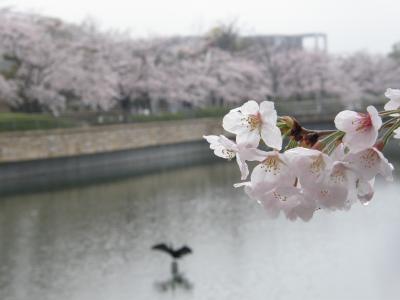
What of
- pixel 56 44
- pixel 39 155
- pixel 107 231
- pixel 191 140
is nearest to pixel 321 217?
pixel 107 231

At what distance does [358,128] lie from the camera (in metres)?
0.65

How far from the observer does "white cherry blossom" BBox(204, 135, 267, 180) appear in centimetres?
69

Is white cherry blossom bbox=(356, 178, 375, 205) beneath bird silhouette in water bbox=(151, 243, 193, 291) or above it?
above

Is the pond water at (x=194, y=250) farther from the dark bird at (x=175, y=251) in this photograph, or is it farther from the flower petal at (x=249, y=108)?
the flower petal at (x=249, y=108)

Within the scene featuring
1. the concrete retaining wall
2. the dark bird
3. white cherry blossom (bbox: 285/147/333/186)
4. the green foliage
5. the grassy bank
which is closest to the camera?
white cherry blossom (bbox: 285/147/333/186)

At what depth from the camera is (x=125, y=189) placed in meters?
16.3

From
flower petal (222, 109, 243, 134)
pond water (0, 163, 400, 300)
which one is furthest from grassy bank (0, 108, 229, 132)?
flower petal (222, 109, 243, 134)

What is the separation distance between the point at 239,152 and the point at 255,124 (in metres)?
0.03

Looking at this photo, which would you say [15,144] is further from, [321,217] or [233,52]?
[233,52]

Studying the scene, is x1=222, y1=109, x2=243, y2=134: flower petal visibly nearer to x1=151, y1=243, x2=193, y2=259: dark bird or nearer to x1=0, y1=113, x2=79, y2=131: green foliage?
x1=151, y1=243, x2=193, y2=259: dark bird

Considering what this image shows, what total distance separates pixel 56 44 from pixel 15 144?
244 inches

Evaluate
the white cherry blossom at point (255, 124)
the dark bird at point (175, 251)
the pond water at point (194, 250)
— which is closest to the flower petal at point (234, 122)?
the white cherry blossom at point (255, 124)

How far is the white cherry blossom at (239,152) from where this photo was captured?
69 centimetres

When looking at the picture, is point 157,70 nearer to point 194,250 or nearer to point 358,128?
point 194,250
